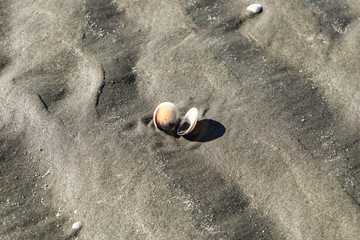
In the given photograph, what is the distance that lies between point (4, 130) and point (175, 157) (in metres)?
1.15

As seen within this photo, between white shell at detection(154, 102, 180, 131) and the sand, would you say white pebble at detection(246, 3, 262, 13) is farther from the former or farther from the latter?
white shell at detection(154, 102, 180, 131)

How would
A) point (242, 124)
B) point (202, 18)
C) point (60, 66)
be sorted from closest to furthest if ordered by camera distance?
point (242, 124), point (60, 66), point (202, 18)

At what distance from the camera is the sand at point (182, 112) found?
2.47 meters

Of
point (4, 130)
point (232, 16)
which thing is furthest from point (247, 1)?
point (4, 130)

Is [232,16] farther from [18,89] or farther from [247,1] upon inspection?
[18,89]

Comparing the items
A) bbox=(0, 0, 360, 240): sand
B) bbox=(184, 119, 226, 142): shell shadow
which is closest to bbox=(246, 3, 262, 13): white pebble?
bbox=(0, 0, 360, 240): sand

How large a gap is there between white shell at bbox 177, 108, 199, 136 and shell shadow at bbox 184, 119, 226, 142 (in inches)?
1.8

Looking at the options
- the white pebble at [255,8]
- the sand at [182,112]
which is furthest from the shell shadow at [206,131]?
the white pebble at [255,8]

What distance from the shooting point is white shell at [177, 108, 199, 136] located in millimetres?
2820

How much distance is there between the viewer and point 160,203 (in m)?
2.49

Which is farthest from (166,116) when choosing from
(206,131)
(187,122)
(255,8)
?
(255,8)

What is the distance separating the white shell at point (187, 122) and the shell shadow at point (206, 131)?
47 millimetres

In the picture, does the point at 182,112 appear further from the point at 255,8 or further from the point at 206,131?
the point at 255,8

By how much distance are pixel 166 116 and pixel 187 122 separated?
17cm
